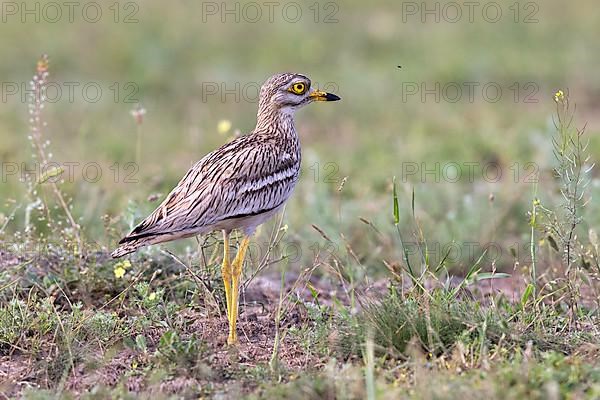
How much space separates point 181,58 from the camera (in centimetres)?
1268

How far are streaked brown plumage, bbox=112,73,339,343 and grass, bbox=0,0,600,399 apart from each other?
185 millimetres

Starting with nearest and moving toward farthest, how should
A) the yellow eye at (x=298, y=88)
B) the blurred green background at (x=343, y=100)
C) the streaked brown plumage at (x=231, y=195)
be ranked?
the streaked brown plumage at (x=231, y=195), the yellow eye at (x=298, y=88), the blurred green background at (x=343, y=100)

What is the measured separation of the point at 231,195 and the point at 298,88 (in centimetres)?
99

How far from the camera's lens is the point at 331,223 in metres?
7.29

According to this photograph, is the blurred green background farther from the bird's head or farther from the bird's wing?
the bird's head

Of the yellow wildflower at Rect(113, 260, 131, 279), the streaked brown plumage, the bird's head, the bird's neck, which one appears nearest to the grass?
the yellow wildflower at Rect(113, 260, 131, 279)

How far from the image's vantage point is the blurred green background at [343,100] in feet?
25.0

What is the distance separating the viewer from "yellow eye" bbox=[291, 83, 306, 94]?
5.71 meters

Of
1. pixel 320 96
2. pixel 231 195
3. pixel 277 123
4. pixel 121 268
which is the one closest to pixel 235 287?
pixel 231 195

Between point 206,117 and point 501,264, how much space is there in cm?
490

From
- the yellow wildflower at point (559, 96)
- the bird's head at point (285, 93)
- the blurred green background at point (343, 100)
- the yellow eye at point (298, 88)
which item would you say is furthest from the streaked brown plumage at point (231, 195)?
the yellow wildflower at point (559, 96)

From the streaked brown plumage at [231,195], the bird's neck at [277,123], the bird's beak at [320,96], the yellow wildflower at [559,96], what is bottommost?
the streaked brown plumage at [231,195]

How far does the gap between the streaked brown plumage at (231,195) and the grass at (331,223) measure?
0.19 meters

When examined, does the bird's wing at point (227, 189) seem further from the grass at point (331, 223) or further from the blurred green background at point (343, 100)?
the blurred green background at point (343, 100)
